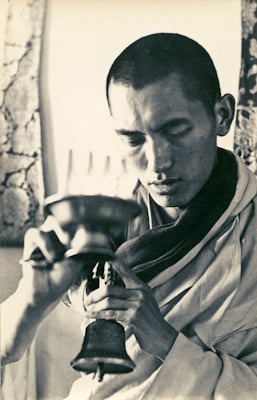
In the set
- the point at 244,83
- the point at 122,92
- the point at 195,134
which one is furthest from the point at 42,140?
the point at 244,83

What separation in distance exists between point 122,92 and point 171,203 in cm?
29

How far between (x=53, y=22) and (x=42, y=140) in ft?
0.98

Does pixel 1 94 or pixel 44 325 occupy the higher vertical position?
pixel 1 94

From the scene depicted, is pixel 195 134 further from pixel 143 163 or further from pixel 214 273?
pixel 214 273

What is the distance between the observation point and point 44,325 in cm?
213

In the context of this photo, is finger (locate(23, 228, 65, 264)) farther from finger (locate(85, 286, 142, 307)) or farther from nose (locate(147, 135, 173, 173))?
nose (locate(147, 135, 173, 173))

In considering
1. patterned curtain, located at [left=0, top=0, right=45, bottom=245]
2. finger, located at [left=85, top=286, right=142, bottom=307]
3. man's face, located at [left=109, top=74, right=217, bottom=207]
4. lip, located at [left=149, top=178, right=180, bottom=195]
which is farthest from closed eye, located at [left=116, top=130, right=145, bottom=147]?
finger, located at [left=85, top=286, right=142, bottom=307]

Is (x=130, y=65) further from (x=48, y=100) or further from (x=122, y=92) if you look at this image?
(x=48, y=100)

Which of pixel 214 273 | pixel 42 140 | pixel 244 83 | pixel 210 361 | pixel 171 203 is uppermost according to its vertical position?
pixel 244 83

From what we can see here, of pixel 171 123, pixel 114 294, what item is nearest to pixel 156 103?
pixel 171 123

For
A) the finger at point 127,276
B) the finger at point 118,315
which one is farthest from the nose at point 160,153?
the finger at point 118,315

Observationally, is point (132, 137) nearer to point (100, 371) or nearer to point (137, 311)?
point (137, 311)

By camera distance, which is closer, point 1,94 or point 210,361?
point 210,361

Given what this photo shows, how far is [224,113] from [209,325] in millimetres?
517
